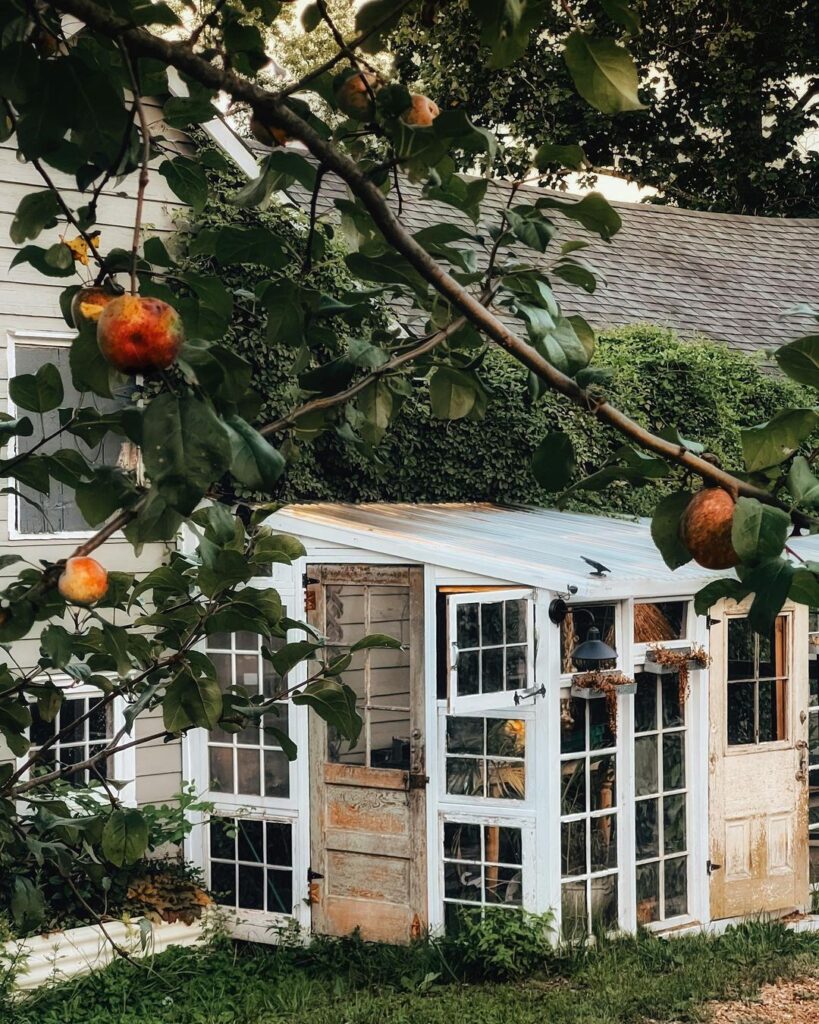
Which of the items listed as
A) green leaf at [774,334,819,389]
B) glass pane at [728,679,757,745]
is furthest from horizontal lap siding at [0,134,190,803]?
green leaf at [774,334,819,389]

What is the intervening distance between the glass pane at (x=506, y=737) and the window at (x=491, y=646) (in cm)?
25

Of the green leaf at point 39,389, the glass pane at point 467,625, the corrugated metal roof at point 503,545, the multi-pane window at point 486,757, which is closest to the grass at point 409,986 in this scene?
the multi-pane window at point 486,757

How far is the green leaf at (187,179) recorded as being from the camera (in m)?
2.03

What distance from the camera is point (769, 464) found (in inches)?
58.2

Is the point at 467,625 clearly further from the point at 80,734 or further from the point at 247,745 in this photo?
the point at 80,734

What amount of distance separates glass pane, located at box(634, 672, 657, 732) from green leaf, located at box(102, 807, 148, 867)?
19.1ft

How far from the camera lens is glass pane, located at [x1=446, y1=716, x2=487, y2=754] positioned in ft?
24.3

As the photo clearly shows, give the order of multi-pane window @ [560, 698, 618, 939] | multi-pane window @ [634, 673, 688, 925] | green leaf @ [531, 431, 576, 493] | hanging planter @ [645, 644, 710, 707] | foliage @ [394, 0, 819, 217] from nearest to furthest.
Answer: green leaf @ [531, 431, 576, 493]
multi-pane window @ [560, 698, 618, 939]
hanging planter @ [645, 644, 710, 707]
multi-pane window @ [634, 673, 688, 925]
foliage @ [394, 0, 819, 217]

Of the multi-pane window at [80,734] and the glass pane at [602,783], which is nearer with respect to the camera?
the glass pane at [602,783]

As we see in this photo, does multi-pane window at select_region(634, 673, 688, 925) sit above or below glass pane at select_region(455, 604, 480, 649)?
below

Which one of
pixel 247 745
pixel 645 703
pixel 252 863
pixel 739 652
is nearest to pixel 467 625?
pixel 645 703

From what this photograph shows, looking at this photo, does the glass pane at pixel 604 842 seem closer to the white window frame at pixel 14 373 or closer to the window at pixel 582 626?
the window at pixel 582 626

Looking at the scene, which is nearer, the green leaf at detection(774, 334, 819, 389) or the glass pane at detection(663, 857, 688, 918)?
the green leaf at detection(774, 334, 819, 389)

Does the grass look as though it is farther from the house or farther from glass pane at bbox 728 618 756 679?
glass pane at bbox 728 618 756 679
